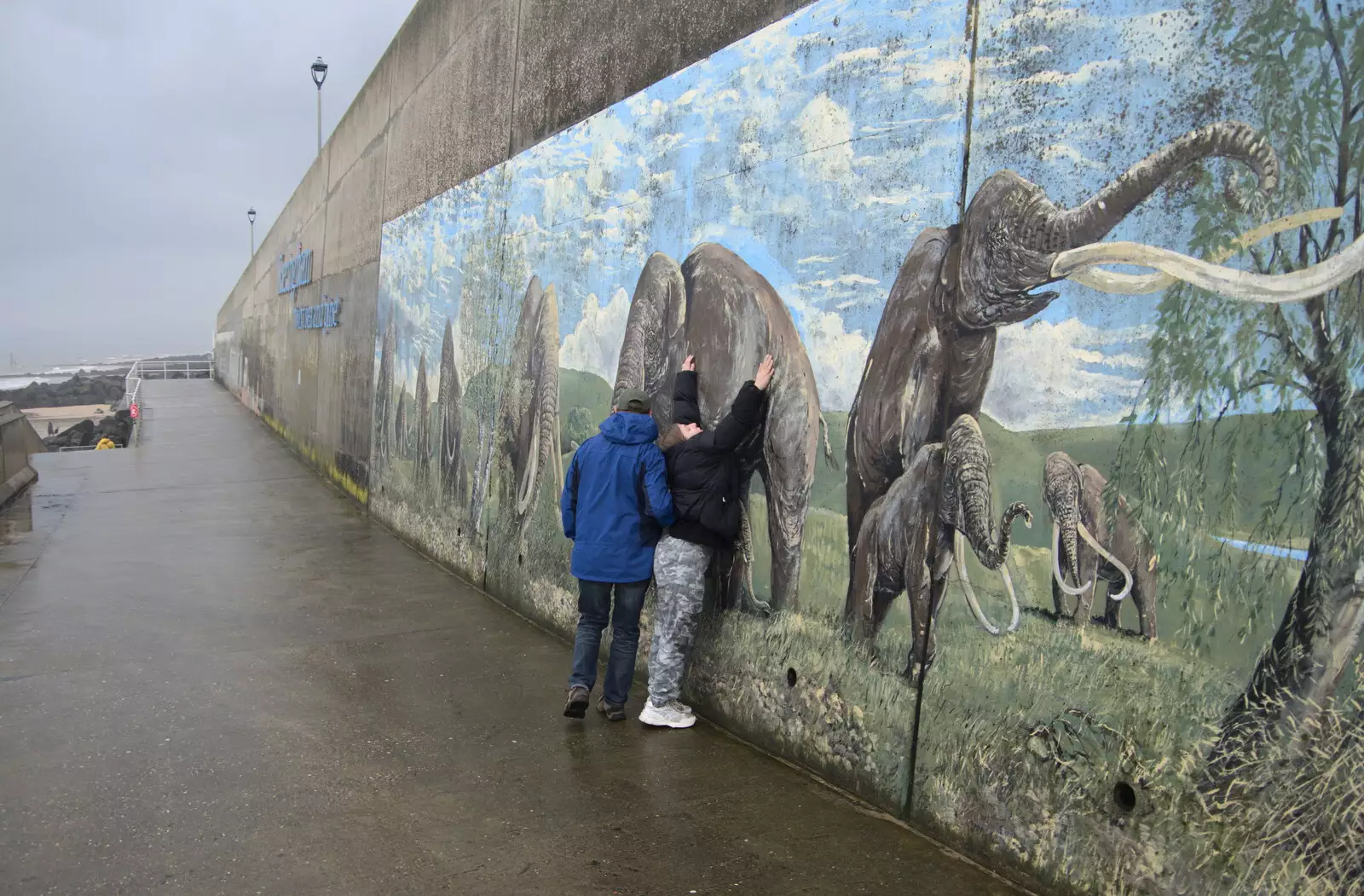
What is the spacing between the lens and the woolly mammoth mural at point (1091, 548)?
3.00 metres

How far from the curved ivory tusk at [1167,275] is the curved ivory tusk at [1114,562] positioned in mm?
741

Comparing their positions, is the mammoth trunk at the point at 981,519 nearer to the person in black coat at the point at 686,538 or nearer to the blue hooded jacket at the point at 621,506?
the person in black coat at the point at 686,538

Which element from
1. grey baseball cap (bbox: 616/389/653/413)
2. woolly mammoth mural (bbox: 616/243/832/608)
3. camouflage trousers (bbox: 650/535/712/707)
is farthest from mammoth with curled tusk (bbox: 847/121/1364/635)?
grey baseball cap (bbox: 616/389/653/413)

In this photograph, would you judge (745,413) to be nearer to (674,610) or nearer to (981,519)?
(674,610)

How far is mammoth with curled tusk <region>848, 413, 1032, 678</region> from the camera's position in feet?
11.7

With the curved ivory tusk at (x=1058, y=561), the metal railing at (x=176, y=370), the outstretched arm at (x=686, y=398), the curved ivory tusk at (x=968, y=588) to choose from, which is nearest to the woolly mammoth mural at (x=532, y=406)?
the outstretched arm at (x=686, y=398)

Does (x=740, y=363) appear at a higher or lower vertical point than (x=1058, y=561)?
higher

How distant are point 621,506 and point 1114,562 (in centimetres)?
265

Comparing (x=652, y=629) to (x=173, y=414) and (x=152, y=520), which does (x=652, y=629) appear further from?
(x=173, y=414)

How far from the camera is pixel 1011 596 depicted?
3.45 m

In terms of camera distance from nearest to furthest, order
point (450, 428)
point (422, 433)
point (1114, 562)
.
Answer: point (1114, 562)
point (450, 428)
point (422, 433)

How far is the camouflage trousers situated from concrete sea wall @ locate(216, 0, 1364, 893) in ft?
0.59

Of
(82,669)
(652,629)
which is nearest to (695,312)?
(652,629)

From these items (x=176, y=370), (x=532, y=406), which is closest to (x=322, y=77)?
(x=532, y=406)
